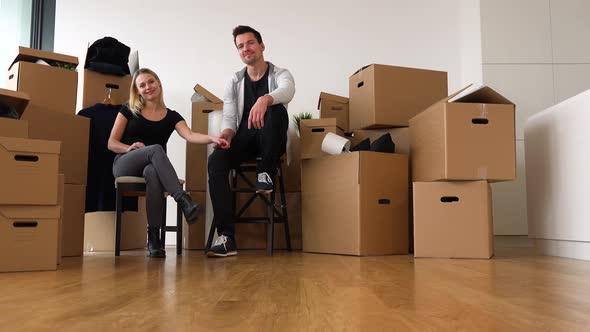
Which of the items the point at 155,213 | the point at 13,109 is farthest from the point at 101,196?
the point at 13,109

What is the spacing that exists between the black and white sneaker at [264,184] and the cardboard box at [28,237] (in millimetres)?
917

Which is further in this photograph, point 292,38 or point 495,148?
point 292,38

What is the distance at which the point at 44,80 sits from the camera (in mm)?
2941

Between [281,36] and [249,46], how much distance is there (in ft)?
4.38

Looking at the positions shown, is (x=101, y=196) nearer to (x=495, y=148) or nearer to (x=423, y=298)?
(x=495, y=148)

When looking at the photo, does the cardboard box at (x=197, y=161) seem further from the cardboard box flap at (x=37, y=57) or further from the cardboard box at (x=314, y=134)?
the cardboard box flap at (x=37, y=57)

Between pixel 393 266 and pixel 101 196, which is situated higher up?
pixel 101 196

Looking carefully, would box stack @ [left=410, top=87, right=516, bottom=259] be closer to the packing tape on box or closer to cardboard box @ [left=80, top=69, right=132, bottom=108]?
the packing tape on box

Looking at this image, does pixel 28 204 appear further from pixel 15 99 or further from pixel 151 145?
pixel 151 145

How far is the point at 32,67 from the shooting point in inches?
115

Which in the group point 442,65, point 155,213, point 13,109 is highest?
point 442,65

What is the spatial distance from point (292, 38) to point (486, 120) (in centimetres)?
199

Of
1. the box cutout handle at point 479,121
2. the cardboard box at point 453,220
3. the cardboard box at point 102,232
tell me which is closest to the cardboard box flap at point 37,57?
the cardboard box at point 102,232

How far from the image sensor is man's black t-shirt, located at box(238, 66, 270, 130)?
2.97 meters
